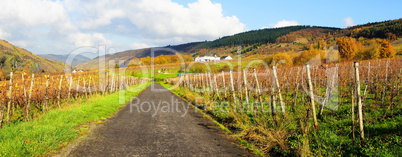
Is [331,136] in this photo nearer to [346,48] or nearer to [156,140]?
[156,140]

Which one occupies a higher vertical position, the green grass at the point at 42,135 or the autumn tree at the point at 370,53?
the autumn tree at the point at 370,53

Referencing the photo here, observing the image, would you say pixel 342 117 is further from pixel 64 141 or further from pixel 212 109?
pixel 64 141

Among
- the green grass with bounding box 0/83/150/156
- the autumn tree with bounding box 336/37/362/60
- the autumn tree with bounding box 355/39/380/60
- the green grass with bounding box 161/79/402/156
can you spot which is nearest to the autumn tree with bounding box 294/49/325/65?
the autumn tree with bounding box 336/37/362/60

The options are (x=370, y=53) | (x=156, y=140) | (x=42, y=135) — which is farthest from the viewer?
(x=370, y=53)

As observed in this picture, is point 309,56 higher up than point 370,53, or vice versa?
point 309,56

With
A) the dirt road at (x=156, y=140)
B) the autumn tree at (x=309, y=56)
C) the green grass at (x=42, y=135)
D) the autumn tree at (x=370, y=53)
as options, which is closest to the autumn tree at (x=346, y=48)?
the autumn tree at (x=309, y=56)

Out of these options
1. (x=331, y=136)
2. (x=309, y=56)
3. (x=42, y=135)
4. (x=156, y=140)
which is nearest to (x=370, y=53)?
(x=309, y=56)

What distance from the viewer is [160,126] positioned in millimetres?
8859

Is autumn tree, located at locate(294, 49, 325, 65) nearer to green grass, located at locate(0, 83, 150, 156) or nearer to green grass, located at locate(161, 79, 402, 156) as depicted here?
green grass, located at locate(161, 79, 402, 156)

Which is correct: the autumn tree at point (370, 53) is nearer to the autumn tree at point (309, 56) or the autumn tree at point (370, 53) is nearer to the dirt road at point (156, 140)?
the autumn tree at point (309, 56)

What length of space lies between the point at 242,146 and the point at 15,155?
17.3 ft

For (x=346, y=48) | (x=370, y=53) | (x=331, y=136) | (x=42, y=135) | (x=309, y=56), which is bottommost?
(x=331, y=136)

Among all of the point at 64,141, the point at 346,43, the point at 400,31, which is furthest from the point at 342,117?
the point at 400,31

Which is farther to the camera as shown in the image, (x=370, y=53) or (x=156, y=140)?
(x=370, y=53)
